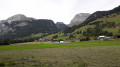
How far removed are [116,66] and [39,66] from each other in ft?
39.1

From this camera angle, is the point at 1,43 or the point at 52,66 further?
the point at 1,43

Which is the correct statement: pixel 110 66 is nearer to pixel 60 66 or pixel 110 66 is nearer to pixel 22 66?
pixel 60 66

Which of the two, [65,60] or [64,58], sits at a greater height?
[65,60]

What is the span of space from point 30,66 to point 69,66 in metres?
6.29

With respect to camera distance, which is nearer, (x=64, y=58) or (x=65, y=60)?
(x=65, y=60)

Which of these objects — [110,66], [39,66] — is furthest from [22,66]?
[110,66]

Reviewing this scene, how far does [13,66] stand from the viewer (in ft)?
60.5

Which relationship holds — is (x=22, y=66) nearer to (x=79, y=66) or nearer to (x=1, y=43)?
(x=79, y=66)

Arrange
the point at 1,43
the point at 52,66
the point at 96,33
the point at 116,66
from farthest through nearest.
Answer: the point at 96,33 < the point at 1,43 < the point at 52,66 < the point at 116,66

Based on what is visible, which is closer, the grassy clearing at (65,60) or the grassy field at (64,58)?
the grassy clearing at (65,60)

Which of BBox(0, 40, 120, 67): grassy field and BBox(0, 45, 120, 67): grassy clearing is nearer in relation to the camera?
BBox(0, 45, 120, 67): grassy clearing

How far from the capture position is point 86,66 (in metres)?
17.7

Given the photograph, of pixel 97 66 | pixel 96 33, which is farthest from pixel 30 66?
pixel 96 33

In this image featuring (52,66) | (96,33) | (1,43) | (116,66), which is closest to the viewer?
(116,66)
